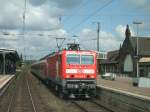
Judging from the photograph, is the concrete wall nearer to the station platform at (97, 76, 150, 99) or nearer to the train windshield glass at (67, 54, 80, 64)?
the station platform at (97, 76, 150, 99)

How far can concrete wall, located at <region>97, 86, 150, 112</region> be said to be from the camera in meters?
17.6

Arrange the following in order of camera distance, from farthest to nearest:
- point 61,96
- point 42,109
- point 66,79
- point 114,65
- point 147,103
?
point 114,65 < point 61,96 < point 66,79 < point 42,109 < point 147,103

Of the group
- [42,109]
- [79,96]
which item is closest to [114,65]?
[79,96]

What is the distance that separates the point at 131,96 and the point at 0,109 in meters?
6.70

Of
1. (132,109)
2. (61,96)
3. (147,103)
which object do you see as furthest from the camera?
(61,96)

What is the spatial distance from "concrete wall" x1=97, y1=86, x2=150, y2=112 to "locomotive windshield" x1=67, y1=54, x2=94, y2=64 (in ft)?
6.56

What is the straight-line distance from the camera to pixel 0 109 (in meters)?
20.7

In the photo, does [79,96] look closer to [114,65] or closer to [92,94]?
[92,94]

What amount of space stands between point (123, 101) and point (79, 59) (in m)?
5.61

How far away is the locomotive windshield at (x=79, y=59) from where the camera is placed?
25.0 metres

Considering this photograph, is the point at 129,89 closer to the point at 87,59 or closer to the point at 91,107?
the point at 87,59

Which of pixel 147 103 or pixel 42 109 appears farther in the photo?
pixel 42 109

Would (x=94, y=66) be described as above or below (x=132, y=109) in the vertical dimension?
above

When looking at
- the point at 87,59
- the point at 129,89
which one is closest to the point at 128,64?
the point at 129,89
